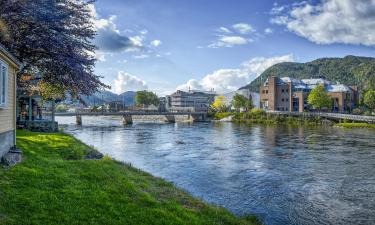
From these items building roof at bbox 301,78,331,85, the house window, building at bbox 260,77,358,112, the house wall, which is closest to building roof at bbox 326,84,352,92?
building at bbox 260,77,358,112

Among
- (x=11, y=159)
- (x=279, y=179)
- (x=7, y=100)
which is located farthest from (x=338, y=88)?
(x=11, y=159)

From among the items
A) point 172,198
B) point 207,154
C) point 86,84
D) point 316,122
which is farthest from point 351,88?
point 172,198

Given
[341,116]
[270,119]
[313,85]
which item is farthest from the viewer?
[313,85]

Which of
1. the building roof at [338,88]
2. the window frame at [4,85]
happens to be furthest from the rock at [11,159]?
the building roof at [338,88]

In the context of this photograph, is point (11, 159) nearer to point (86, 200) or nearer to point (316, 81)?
point (86, 200)

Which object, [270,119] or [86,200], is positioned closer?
[86,200]

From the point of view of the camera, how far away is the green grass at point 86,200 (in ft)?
33.3

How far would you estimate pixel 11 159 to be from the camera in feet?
52.5

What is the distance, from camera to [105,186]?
1398cm

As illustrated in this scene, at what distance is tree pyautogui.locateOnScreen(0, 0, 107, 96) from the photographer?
958 inches

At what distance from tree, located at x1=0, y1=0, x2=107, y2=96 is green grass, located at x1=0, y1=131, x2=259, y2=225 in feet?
36.6

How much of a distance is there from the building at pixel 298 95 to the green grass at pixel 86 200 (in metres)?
122

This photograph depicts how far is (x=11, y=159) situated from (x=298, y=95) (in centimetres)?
12622


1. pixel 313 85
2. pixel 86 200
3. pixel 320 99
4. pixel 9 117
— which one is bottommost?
pixel 86 200
